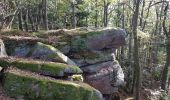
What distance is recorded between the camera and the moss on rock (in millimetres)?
13352

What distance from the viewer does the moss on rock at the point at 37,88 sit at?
13.4m

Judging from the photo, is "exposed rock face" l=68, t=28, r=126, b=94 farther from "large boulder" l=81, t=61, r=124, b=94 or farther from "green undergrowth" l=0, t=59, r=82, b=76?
"green undergrowth" l=0, t=59, r=82, b=76

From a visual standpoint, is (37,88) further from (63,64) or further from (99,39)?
(99,39)

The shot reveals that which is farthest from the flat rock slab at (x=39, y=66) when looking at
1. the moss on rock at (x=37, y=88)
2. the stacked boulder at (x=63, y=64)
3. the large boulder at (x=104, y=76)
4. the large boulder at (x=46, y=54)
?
the large boulder at (x=104, y=76)

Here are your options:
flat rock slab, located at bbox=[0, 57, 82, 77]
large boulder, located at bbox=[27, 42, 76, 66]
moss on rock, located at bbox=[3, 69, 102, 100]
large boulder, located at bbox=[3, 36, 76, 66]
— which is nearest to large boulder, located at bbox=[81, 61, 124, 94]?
large boulder, located at bbox=[3, 36, 76, 66]

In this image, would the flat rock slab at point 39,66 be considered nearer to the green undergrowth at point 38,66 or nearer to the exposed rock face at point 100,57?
the green undergrowth at point 38,66

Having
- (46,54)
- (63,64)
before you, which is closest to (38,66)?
(63,64)

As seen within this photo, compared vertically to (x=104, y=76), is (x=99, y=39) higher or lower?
higher

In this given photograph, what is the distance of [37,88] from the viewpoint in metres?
13.6

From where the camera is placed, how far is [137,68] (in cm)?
2159

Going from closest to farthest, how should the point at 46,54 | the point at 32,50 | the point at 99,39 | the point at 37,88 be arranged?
the point at 37,88 → the point at 46,54 → the point at 32,50 → the point at 99,39

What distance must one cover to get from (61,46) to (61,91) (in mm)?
7665

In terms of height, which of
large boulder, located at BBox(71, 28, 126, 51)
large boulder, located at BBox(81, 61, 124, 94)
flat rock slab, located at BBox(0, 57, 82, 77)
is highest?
large boulder, located at BBox(71, 28, 126, 51)

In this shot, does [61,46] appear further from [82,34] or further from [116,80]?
[116,80]
